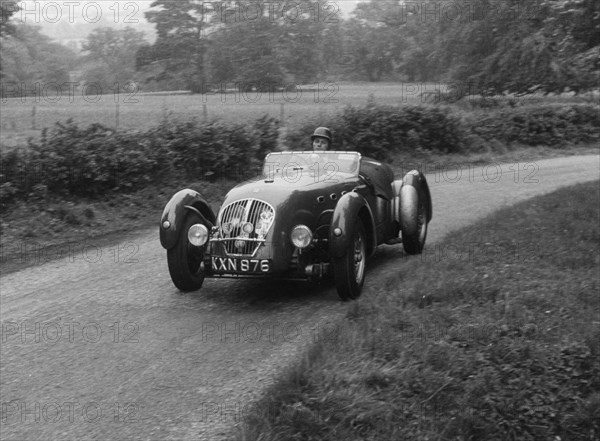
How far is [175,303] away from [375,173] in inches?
128

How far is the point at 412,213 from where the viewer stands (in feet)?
31.4

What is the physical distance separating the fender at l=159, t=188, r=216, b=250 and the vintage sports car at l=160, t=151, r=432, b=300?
0.04ft

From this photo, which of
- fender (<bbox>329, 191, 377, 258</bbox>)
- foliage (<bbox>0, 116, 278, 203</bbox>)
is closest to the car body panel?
fender (<bbox>329, 191, 377, 258</bbox>)

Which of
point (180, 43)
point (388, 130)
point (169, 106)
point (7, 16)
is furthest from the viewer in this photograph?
point (180, 43)

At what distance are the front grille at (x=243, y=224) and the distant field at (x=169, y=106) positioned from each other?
1173cm

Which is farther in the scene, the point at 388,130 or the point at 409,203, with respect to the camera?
the point at 388,130

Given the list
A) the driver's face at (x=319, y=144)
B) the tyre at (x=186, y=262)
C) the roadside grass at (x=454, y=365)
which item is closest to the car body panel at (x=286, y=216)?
the tyre at (x=186, y=262)

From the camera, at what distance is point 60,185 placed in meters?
12.9

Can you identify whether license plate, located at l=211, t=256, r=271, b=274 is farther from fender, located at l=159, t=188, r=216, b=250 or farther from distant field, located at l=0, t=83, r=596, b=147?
distant field, located at l=0, t=83, r=596, b=147

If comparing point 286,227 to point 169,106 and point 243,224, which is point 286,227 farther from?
point 169,106

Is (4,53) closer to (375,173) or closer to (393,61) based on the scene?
(393,61)

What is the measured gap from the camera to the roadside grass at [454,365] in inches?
200

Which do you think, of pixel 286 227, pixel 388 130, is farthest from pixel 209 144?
pixel 286 227

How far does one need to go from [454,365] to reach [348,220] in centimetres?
239
